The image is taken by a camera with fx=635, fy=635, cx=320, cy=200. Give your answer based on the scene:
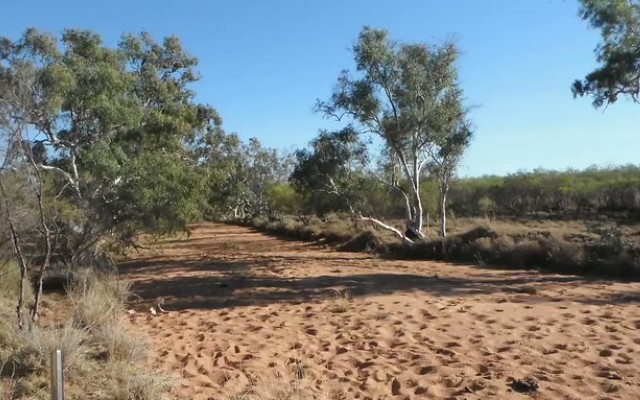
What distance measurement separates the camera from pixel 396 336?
8.55 metres

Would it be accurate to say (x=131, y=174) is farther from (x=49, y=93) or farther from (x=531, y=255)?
(x=531, y=255)

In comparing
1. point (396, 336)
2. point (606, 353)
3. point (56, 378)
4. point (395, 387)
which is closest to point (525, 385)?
point (395, 387)

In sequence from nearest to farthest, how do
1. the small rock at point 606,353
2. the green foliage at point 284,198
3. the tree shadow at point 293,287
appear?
the small rock at point 606,353
the tree shadow at point 293,287
the green foliage at point 284,198

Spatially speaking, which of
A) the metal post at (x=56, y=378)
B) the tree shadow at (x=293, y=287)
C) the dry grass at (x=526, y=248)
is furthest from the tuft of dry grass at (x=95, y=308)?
the dry grass at (x=526, y=248)

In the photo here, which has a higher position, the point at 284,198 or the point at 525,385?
the point at 284,198

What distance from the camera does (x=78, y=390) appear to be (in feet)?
20.1

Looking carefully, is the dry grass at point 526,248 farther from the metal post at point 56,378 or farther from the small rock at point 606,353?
the metal post at point 56,378

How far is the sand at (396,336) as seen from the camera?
20.9 ft

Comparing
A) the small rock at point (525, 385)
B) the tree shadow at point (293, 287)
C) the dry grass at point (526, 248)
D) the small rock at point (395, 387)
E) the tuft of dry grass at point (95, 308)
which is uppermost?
the dry grass at point (526, 248)

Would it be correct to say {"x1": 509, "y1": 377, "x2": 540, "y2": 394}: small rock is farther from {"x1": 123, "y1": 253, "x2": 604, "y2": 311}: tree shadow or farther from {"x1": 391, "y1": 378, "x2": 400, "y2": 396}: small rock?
{"x1": 123, "y1": 253, "x2": 604, "y2": 311}: tree shadow

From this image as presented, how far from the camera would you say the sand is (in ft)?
20.9

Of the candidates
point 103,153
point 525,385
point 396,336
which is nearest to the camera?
point 525,385

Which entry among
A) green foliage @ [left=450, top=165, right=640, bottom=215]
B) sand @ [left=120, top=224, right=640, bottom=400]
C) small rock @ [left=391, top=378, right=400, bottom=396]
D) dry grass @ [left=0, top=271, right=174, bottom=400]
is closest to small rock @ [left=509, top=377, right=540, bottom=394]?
sand @ [left=120, top=224, right=640, bottom=400]

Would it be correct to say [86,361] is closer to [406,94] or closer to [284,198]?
[406,94]
